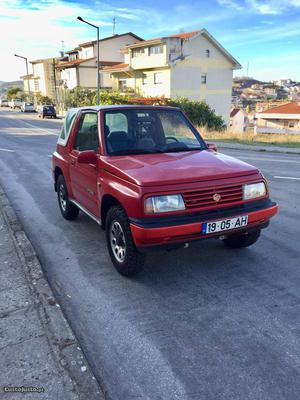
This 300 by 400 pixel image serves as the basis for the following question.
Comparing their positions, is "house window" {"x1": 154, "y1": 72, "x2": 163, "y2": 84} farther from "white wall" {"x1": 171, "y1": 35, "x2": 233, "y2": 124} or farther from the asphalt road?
the asphalt road

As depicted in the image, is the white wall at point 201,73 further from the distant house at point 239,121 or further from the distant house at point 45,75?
the distant house at point 45,75

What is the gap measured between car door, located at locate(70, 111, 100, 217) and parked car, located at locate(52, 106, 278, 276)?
0.04 feet

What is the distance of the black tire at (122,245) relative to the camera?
379 cm

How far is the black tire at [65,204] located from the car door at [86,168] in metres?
0.46

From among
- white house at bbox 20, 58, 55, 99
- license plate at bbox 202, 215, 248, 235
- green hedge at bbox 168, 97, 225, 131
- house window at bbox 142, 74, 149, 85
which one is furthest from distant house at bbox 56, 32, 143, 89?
license plate at bbox 202, 215, 248, 235

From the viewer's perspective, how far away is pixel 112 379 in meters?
2.58

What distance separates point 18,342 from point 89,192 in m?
2.27

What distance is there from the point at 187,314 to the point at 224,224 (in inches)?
39.0

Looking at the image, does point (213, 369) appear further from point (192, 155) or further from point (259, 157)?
point (259, 157)

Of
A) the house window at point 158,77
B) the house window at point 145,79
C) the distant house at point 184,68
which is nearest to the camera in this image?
the distant house at point 184,68

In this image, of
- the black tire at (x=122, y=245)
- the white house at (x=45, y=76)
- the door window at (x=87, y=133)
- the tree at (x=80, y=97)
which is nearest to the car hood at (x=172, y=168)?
the black tire at (x=122, y=245)

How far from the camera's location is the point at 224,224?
376 centimetres

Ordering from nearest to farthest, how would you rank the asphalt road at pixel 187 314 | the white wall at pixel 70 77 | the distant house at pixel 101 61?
the asphalt road at pixel 187 314
the distant house at pixel 101 61
the white wall at pixel 70 77

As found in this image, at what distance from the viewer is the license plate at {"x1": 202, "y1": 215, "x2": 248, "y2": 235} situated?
3662mm
